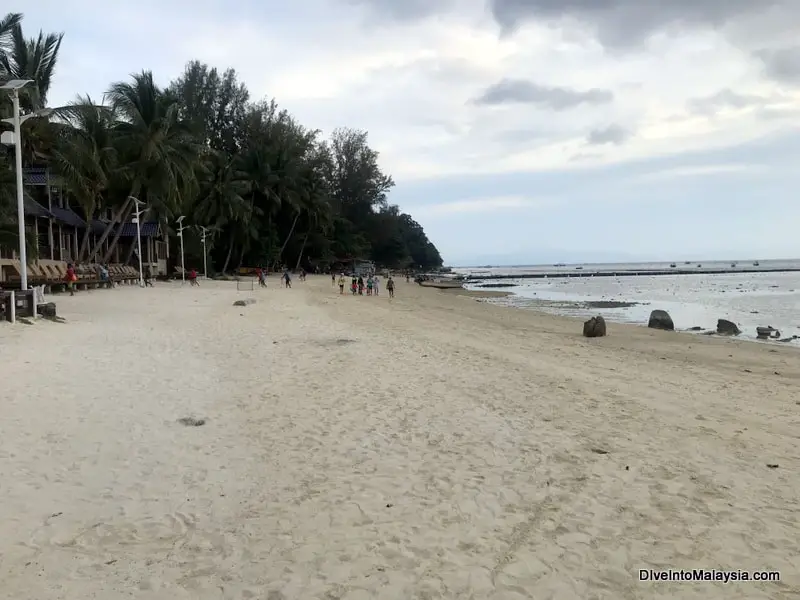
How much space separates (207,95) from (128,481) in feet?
189

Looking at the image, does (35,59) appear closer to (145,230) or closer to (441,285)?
(145,230)

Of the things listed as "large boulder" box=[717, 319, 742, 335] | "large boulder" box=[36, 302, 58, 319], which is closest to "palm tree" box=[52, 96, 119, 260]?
"large boulder" box=[36, 302, 58, 319]

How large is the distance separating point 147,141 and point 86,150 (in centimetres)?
655

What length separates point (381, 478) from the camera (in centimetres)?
488

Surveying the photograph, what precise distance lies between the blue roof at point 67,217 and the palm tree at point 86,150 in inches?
152

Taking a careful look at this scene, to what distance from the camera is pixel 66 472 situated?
477 cm

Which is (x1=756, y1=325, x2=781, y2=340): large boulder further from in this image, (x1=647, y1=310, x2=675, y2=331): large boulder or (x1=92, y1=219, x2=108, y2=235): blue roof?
(x1=92, y1=219, x2=108, y2=235): blue roof

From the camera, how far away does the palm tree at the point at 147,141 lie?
1203 inches

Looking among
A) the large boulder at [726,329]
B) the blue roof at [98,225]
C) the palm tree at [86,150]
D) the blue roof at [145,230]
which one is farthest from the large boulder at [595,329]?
the blue roof at [145,230]

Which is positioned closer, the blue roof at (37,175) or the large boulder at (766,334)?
the large boulder at (766,334)

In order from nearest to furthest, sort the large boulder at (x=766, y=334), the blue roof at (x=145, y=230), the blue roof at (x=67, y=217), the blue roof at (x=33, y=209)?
the large boulder at (x=766, y=334) < the blue roof at (x=33, y=209) < the blue roof at (x=67, y=217) < the blue roof at (x=145, y=230)

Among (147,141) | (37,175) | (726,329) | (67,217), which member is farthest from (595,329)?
(67,217)

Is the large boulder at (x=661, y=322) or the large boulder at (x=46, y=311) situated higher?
the large boulder at (x=46, y=311)

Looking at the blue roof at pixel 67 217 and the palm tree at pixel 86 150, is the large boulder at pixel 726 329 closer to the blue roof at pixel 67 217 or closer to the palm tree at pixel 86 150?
the palm tree at pixel 86 150
